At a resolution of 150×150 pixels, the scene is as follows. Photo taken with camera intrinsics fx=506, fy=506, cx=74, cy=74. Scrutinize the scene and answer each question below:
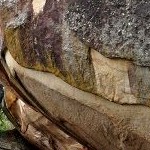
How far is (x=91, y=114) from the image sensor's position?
2.43 metres

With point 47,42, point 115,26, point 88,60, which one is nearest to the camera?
point 115,26

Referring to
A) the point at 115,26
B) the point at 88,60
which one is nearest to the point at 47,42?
the point at 88,60

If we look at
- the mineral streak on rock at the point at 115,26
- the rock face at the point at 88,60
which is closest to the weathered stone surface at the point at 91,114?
the rock face at the point at 88,60

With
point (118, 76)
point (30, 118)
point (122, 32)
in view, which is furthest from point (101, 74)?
point (30, 118)

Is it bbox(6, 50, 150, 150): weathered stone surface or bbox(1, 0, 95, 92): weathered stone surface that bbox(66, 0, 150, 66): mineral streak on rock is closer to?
bbox(1, 0, 95, 92): weathered stone surface

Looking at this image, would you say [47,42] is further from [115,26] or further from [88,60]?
[115,26]

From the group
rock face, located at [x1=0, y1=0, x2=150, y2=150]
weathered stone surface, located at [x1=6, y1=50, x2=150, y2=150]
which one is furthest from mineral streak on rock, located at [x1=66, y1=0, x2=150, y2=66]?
weathered stone surface, located at [x1=6, y1=50, x2=150, y2=150]

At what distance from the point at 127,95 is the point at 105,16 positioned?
1.14ft

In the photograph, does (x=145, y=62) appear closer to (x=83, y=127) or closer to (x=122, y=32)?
(x=122, y=32)

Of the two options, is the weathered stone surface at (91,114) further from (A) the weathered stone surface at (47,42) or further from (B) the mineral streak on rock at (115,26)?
(B) the mineral streak on rock at (115,26)

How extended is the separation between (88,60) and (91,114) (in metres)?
0.34

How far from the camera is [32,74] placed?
254cm

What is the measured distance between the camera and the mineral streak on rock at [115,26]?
6.64 feet

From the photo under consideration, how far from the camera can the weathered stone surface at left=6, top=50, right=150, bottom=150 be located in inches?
88.7
